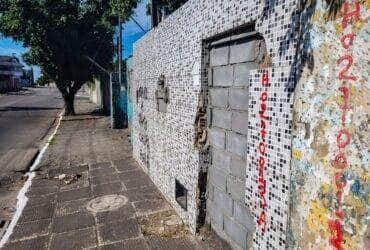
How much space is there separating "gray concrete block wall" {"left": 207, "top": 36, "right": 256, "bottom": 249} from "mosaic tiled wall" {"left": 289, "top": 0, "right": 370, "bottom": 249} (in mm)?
988

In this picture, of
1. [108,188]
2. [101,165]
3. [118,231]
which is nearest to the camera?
[118,231]

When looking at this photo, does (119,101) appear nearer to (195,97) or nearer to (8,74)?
(195,97)

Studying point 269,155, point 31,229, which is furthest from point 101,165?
point 269,155

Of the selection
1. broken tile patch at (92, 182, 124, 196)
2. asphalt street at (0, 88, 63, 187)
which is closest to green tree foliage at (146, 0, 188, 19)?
asphalt street at (0, 88, 63, 187)

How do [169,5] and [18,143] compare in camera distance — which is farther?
[169,5]

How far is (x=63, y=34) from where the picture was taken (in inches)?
778

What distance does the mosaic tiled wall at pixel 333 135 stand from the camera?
2012 millimetres

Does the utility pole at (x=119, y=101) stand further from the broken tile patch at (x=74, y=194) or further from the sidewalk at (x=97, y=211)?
the broken tile patch at (x=74, y=194)

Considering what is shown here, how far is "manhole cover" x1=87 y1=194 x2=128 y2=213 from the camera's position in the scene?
5.93 metres

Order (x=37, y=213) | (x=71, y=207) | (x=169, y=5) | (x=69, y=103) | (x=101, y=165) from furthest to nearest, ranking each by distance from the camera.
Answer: (x=69, y=103)
(x=169, y=5)
(x=101, y=165)
(x=71, y=207)
(x=37, y=213)

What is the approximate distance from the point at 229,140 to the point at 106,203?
3.38 m

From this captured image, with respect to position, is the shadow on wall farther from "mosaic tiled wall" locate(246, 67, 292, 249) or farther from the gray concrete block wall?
the gray concrete block wall

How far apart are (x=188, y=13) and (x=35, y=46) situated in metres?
17.8

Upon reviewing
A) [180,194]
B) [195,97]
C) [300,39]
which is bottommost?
[180,194]
